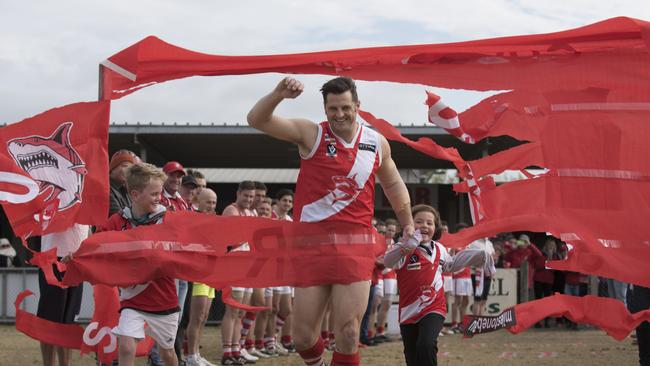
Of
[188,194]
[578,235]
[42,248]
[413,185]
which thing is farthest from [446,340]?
[413,185]

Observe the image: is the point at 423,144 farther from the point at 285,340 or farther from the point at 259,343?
the point at 285,340

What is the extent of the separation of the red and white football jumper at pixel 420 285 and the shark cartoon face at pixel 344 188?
1.09m

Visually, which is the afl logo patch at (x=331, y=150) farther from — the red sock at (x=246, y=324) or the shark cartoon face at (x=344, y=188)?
the red sock at (x=246, y=324)

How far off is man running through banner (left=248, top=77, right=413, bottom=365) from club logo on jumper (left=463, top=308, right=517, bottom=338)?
0.82 metres

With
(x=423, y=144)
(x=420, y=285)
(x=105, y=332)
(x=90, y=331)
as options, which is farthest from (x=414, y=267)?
(x=90, y=331)

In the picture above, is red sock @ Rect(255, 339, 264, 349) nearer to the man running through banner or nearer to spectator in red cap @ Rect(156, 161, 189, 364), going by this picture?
spectator in red cap @ Rect(156, 161, 189, 364)

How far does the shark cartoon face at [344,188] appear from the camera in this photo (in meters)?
6.36

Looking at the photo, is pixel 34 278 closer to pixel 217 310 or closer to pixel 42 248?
pixel 217 310

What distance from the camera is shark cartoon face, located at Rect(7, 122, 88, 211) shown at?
22.9 feet

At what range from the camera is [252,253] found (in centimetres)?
655

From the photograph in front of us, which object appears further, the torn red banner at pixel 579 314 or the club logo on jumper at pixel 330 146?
the club logo on jumper at pixel 330 146

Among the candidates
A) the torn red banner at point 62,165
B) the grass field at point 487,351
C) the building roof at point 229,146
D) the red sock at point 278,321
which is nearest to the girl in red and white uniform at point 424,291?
the torn red banner at point 62,165

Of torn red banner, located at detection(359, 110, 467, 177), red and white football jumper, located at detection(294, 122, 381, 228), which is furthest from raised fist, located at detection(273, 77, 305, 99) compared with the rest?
torn red banner, located at detection(359, 110, 467, 177)

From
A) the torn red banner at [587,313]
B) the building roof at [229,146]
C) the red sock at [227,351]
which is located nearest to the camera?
the torn red banner at [587,313]
